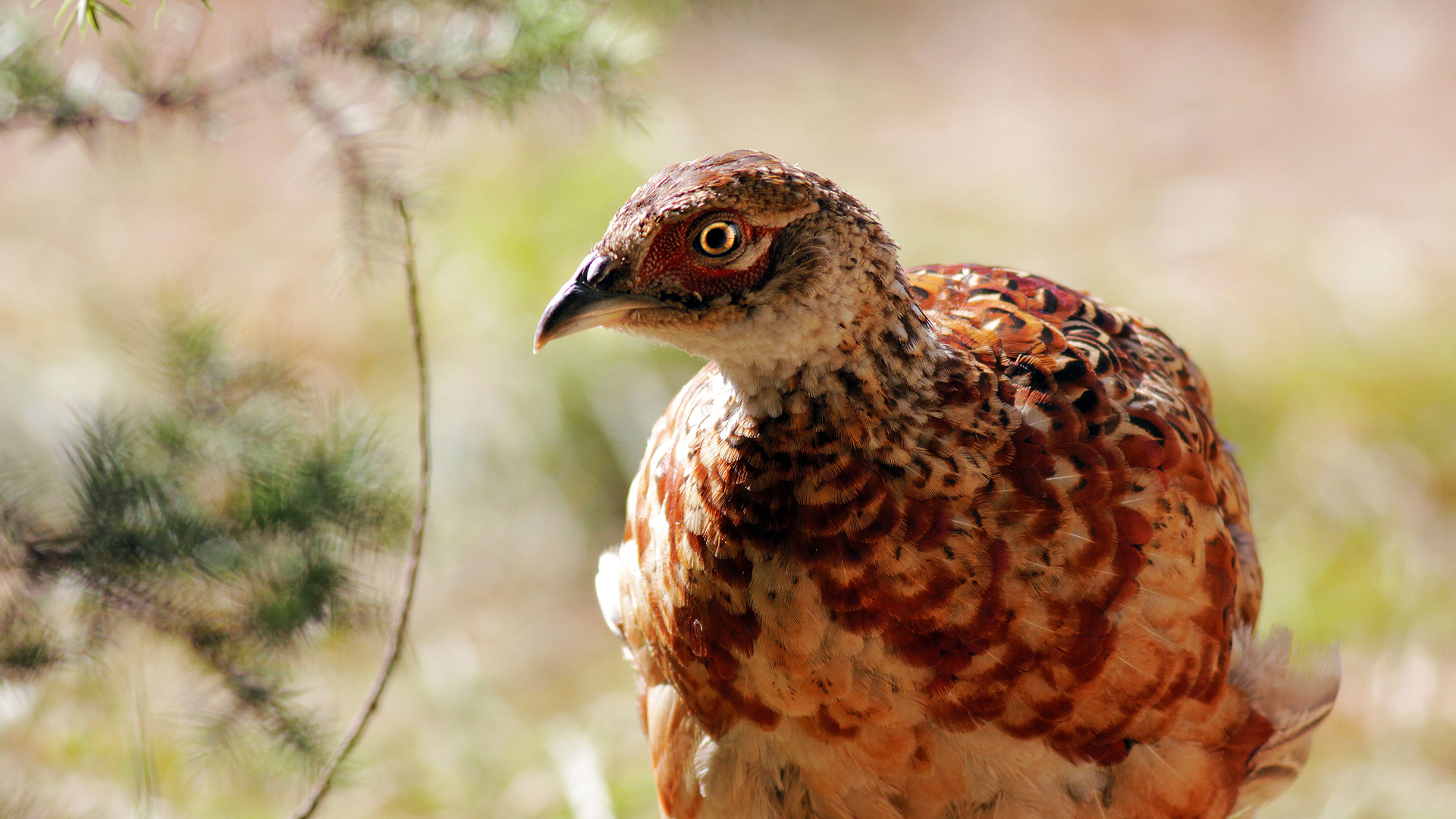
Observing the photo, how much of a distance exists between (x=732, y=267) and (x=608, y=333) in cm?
286

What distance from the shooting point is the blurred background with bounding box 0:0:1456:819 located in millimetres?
2809

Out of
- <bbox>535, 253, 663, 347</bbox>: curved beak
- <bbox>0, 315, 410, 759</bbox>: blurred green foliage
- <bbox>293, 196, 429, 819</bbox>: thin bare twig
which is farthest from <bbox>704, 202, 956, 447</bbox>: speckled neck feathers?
<bbox>0, 315, 410, 759</bbox>: blurred green foliage

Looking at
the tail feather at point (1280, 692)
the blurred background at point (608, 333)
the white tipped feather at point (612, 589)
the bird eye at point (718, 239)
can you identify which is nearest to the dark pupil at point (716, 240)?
the bird eye at point (718, 239)

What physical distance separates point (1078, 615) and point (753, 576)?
451mm

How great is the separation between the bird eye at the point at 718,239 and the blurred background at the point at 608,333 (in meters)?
0.58

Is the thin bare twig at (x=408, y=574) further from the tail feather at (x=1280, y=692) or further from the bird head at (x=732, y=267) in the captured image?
the tail feather at (x=1280, y=692)

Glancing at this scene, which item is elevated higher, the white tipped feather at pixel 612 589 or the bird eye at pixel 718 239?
the bird eye at pixel 718 239

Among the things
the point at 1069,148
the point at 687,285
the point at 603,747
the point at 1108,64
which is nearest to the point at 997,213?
the point at 1069,148

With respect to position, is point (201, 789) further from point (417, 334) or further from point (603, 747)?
point (417, 334)

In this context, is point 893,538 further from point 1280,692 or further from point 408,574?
point 1280,692

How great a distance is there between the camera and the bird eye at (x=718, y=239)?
1.54 meters

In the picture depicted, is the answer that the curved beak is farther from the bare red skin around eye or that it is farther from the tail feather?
the tail feather

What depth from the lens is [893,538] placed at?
1.62m

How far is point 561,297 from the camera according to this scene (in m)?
1.57
